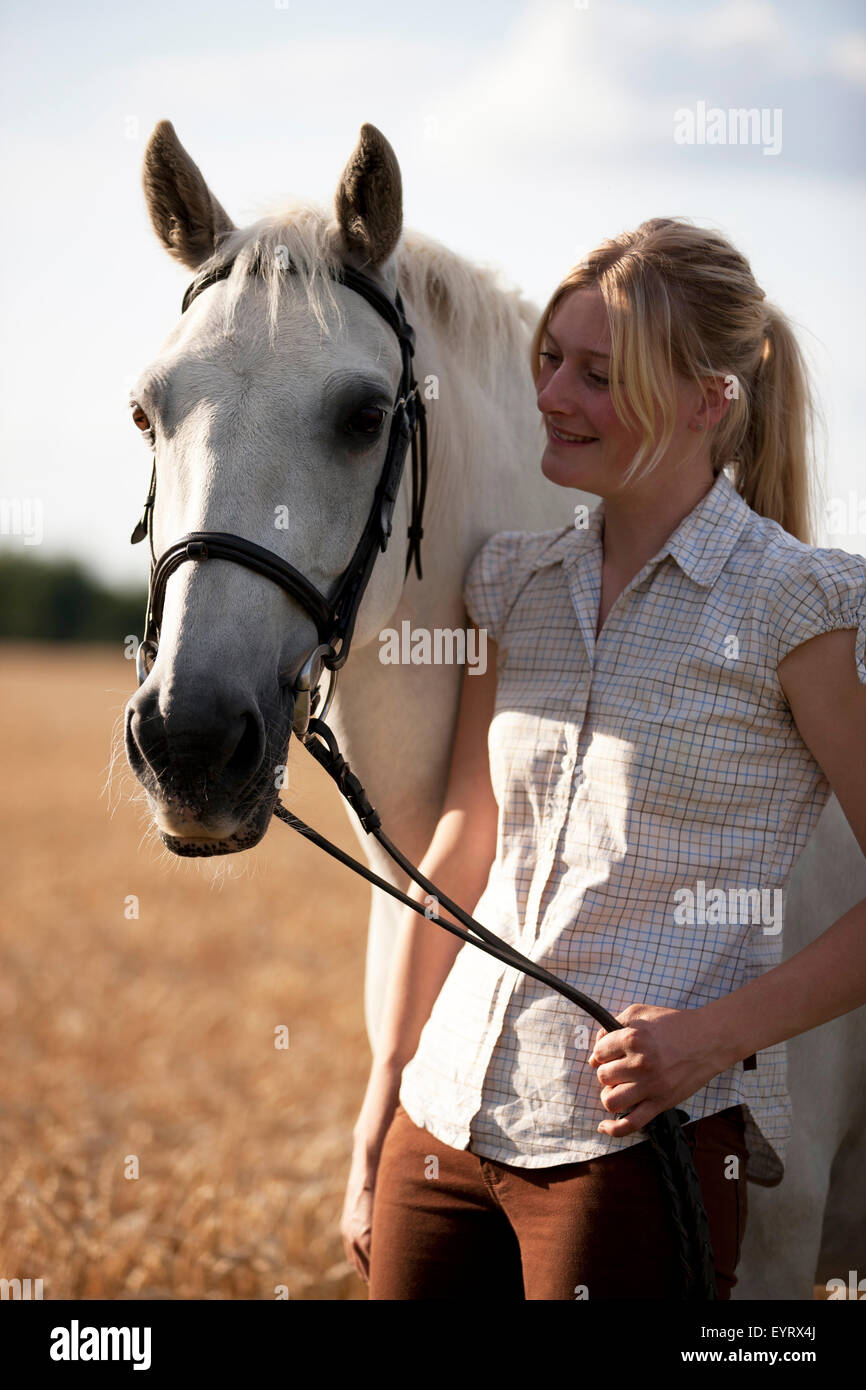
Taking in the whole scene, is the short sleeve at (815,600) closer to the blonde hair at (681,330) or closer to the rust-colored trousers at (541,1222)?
the blonde hair at (681,330)

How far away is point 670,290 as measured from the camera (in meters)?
1.96

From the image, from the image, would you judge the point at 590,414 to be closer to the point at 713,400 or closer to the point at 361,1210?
the point at 713,400

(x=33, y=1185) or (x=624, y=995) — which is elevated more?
(x=624, y=995)

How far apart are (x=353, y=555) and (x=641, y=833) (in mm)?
714

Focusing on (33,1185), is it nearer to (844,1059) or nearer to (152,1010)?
(844,1059)

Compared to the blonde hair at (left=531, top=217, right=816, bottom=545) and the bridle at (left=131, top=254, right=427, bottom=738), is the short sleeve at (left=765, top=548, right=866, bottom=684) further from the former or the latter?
the bridle at (left=131, top=254, right=427, bottom=738)

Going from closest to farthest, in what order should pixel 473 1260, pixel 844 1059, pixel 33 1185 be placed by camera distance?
1. pixel 473 1260
2. pixel 844 1059
3. pixel 33 1185

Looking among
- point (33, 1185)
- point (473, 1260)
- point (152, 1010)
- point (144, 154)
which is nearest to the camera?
point (473, 1260)

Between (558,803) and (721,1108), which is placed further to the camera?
(558,803)

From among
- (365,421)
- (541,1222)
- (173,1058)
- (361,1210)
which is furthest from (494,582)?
(173,1058)

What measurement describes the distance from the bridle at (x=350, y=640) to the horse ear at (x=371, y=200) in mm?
63

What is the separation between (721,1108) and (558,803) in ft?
1.83

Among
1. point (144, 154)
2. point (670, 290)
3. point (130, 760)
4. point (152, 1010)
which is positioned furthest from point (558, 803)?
point (152, 1010)

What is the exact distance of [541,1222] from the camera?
1.74m
